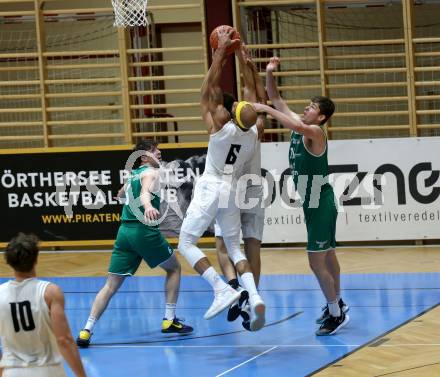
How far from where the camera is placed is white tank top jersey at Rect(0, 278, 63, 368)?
547 centimetres

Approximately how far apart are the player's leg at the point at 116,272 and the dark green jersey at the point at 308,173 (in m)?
1.66

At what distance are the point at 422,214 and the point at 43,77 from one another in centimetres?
621

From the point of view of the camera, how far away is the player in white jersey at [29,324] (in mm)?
5445

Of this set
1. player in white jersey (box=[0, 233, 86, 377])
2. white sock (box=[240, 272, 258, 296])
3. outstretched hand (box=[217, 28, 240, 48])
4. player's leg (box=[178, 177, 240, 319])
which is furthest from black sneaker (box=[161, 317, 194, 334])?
player in white jersey (box=[0, 233, 86, 377])

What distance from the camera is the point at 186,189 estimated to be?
597 inches

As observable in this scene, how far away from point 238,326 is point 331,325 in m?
1.07

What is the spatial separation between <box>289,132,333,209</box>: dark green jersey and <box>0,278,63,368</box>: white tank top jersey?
4.33m

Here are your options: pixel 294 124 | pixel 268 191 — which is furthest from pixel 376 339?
pixel 268 191

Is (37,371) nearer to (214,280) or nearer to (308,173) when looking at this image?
(214,280)

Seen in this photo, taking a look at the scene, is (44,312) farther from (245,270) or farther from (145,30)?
(145,30)

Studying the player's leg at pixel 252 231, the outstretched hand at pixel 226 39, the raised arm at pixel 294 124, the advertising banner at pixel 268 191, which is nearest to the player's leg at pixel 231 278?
the player's leg at pixel 252 231

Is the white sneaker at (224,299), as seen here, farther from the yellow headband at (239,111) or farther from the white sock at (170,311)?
the yellow headband at (239,111)

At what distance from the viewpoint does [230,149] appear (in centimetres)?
923

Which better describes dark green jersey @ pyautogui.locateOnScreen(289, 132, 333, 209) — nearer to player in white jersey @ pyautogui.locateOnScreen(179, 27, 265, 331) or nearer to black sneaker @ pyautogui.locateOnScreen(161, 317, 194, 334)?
player in white jersey @ pyautogui.locateOnScreen(179, 27, 265, 331)
